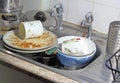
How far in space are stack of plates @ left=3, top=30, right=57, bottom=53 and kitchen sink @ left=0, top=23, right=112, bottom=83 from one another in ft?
0.09

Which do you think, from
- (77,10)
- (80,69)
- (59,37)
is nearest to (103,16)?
(77,10)

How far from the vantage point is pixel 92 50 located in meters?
1.19

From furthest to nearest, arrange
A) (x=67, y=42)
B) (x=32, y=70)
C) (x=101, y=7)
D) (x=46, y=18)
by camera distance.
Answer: (x=46, y=18), (x=101, y=7), (x=67, y=42), (x=32, y=70)

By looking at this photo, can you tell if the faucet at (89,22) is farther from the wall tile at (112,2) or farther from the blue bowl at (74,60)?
the blue bowl at (74,60)

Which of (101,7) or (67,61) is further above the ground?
(101,7)

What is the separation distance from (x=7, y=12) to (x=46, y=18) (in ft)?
0.68

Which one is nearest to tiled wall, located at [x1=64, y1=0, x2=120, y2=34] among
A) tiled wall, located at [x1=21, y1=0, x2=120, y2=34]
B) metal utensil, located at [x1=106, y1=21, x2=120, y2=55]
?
tiled wall, located at [x1=21, y1=0, x2=120, y2=34]

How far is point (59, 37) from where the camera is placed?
4.66 ft

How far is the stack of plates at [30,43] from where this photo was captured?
1.19m

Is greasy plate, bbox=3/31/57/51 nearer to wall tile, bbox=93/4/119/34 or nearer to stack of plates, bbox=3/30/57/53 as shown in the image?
stack of plates, bbox=3/30/57/53

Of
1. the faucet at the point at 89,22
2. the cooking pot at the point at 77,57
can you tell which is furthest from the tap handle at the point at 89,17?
the cooking pot at the point at 77,57

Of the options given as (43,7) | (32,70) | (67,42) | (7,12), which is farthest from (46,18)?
(32,70)

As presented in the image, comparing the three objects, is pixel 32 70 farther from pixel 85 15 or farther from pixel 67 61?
pixel 85 15

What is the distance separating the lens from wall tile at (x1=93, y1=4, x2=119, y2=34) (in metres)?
1.30
